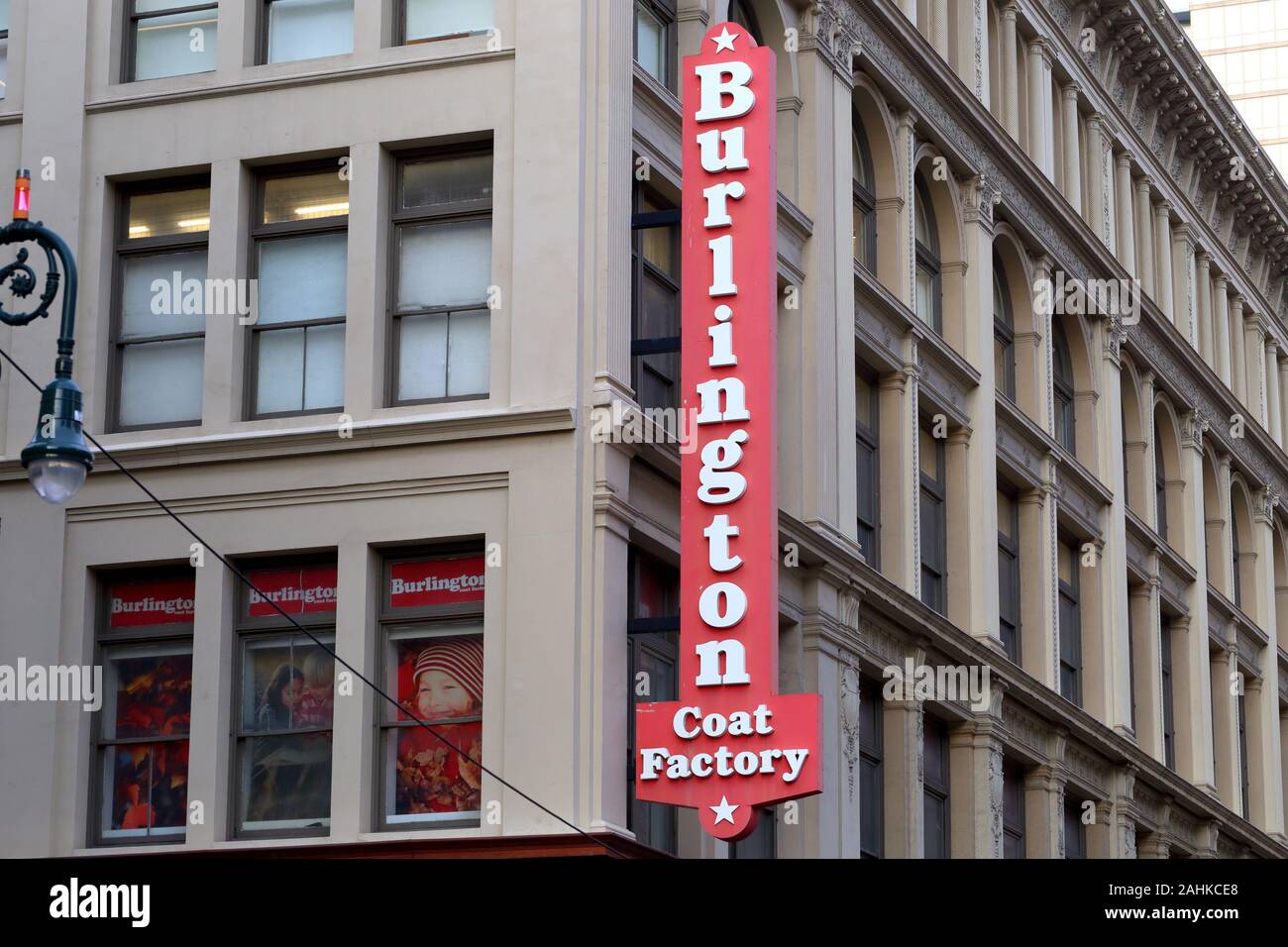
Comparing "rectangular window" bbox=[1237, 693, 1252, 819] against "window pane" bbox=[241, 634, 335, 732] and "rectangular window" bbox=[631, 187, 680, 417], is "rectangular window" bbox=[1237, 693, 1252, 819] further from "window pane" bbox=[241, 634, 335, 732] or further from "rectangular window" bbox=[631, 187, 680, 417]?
"window pane" bbox=[241, 634, 335, 732]

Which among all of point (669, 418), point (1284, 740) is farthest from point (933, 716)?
point (1284, 740)

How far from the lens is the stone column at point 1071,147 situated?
43031 millimetres

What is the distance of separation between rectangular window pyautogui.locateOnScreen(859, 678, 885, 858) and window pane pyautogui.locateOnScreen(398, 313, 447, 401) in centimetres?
841

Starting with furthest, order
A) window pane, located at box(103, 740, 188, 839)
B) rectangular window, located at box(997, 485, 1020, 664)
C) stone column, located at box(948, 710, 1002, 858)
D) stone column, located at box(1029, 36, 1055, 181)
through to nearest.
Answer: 1. stone column, located at box(1029, 36, 1055, 181)
2. rectangular window, located at box(997, 485, 1020, 664)
3. stone column, located at box(948, 710, 1002, 858)
4. window pane, located at box(103, 740, 188, 839)

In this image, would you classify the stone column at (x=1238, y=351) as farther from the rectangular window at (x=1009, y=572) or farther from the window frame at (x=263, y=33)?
the window frame at (x=263, y=33)

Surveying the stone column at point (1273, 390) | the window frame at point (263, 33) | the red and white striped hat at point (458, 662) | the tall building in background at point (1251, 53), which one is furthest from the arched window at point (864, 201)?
the tall building in background at point (1251, 53)

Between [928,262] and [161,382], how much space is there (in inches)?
554

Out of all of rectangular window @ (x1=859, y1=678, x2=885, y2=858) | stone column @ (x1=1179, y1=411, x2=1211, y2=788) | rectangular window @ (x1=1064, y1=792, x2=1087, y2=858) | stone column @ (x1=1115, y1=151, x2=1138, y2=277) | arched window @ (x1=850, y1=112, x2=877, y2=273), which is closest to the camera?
rectangular window @ (x1=859, y1=678, x2=885, y2=858)

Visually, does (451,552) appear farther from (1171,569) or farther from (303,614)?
(1171,569)

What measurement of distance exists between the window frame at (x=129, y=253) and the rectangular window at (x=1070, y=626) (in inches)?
730

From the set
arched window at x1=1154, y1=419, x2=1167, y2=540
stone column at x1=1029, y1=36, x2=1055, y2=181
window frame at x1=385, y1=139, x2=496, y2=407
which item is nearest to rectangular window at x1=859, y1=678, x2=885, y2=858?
window frame at x1=385, y1=139, x2=496, y2=407

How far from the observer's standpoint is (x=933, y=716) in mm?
34125

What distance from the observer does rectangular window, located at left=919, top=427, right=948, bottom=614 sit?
115ft

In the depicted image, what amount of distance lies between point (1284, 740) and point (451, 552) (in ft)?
106
